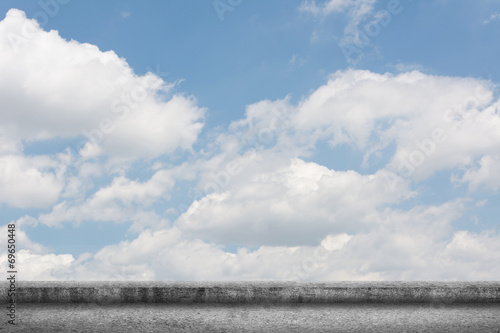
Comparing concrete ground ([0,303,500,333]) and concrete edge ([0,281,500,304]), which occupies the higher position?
concrete edge ([0,281,500,304])

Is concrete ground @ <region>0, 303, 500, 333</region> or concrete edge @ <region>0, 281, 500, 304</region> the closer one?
concrete ground @ <region>0, 303, 500, 333</region>

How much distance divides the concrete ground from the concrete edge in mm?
77

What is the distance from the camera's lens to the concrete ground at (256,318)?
4.30 m

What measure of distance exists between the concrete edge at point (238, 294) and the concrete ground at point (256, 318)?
3.0 inches

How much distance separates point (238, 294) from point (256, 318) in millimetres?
526

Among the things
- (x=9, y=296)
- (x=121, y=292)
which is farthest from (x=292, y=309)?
(x=9, y=296)

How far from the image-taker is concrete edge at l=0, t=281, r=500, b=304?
5059mm

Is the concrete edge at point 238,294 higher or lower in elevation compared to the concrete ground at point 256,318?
higher

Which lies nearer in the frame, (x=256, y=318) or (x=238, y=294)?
(x=256, y=318)

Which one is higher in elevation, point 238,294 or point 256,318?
point 238,294

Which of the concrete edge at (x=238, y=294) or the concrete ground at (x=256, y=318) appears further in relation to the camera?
the concrete edge at (x=238, y=294)

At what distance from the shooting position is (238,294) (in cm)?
506

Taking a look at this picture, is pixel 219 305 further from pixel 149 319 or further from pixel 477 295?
pixel 477 295

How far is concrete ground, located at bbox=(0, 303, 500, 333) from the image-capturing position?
430 centimetres
